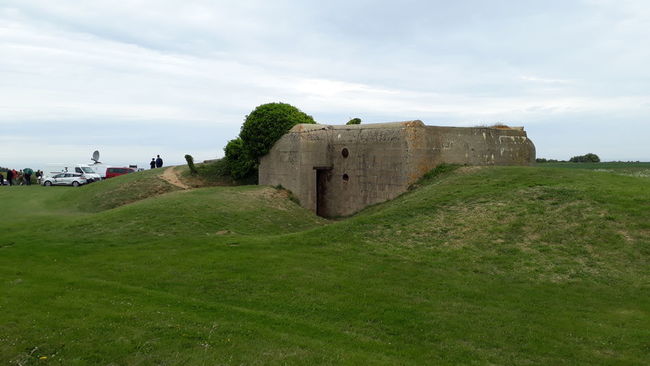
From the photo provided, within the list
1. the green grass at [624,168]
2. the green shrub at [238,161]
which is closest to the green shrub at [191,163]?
the green shrub at [238,161]

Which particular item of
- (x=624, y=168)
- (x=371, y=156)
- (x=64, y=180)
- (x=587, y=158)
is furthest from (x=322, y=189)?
(x=587, y=158)

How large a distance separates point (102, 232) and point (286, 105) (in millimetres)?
14685

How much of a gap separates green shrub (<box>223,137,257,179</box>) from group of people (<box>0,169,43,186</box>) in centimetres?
1824

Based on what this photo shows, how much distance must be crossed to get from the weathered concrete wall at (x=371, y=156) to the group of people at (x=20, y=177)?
2440cm

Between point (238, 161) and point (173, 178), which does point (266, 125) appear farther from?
point (173, 178)

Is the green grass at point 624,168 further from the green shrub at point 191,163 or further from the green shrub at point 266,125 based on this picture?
the green shrub at point 191,163

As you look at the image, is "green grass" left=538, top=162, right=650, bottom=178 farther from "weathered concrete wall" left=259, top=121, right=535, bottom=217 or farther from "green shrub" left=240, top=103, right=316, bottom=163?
"green shrub" left=240, top=103, right=316, bottom=163

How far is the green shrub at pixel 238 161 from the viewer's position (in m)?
30.7

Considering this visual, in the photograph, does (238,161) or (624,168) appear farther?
(238,161)

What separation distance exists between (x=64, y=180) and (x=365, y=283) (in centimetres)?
3467

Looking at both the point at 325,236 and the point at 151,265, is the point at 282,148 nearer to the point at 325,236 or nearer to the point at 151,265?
the point at 325,236

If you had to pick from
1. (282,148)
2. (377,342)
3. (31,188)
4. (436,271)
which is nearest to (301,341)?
(377,342)

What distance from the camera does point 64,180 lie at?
37.9 metres

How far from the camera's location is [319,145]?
78.3 feet
